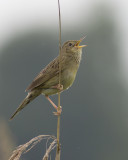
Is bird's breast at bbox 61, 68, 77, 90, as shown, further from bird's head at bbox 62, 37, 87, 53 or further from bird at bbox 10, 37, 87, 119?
bird's head at bbox 62, 37, 87, 53

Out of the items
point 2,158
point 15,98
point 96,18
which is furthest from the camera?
point 96,18

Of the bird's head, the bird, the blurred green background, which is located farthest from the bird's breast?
the blurred green background

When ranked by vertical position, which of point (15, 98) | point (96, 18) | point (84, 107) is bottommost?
point (84, 107)

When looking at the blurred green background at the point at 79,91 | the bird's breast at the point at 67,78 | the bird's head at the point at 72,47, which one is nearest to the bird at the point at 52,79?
the bird's breast at the point at 67,78

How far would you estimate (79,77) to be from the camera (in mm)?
46375

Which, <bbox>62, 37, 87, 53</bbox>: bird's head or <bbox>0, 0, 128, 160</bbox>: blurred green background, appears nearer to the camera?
<bbox>62, 37, 87, 53</bbox>: bird's head

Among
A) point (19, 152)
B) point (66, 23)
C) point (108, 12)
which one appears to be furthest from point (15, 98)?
point (19, 152)

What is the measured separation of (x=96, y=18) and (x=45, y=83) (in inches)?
2361

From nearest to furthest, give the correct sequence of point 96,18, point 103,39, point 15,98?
point 15,98
point 103,39
point 96,18

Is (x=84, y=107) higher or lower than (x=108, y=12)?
lower

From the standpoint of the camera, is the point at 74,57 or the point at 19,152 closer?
the point at 19,152

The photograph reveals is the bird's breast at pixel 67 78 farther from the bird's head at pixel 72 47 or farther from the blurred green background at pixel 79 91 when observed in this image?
the blurred green background at pixel 79 91

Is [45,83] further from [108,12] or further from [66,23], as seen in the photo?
[108,12]

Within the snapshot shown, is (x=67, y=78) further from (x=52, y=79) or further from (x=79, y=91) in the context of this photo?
(x=79, y=91)
